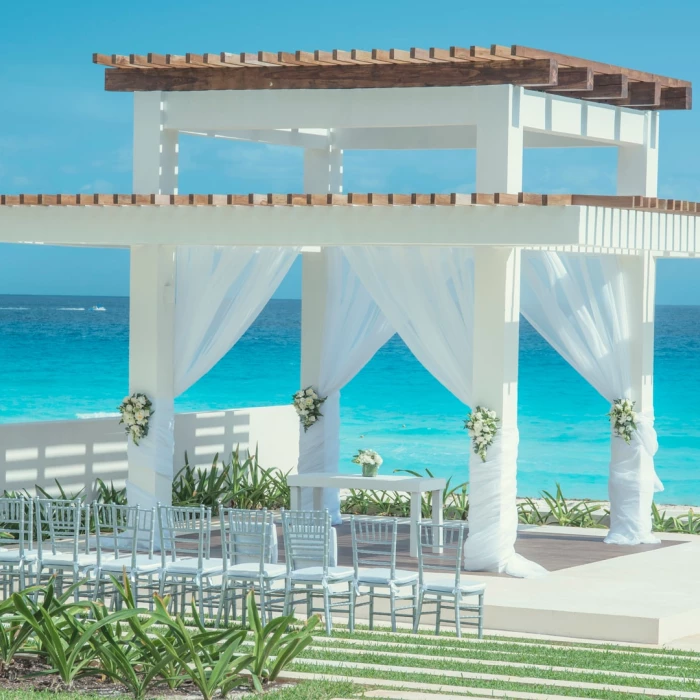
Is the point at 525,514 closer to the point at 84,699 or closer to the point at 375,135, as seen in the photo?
the point at 375,135

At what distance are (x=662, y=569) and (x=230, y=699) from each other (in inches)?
241

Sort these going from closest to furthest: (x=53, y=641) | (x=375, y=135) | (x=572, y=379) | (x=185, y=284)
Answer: (x=53, y=641), (x=185, y=284), (x=375, y=135), (x=572, y=379)

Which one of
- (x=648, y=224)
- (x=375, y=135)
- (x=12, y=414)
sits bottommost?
(x=12, y=414)

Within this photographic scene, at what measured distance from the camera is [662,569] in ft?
38.3

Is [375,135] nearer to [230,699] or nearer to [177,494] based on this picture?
[177,494]

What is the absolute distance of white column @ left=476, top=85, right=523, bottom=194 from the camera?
1125 centimetres

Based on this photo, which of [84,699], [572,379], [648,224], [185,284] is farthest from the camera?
[572,379]

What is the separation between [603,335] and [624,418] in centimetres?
75

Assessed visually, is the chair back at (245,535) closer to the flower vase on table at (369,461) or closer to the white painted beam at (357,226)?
the white painted beam at (357,226)

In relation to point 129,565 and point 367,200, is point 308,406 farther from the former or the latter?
point 129,565

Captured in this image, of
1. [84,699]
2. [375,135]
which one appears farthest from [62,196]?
[84,699]

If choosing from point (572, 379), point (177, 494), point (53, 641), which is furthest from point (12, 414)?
A: point (53, 641)

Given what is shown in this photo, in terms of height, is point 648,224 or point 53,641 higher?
point 648,224

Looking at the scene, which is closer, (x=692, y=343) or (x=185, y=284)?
(x=185, y=284)
